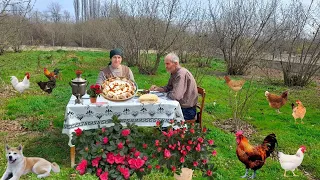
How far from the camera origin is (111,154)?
2.82m

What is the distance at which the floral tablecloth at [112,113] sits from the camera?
379 centimetres

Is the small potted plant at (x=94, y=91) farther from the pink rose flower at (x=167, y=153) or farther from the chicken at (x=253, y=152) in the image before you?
the chicken at (x=253, y=152)

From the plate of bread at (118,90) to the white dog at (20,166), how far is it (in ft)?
3.79

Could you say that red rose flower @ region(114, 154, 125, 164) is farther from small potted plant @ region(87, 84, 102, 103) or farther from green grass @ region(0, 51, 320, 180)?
small potted plant @ region(87, 84, 102, 103)

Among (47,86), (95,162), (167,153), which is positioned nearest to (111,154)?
(95,162)

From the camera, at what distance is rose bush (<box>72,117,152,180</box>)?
9.18ft

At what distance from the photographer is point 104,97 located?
13.3 ft

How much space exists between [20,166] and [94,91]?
1245mm

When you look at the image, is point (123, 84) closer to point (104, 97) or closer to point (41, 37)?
point (104, 97)

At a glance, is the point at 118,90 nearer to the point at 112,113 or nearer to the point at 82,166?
the point at 112,113

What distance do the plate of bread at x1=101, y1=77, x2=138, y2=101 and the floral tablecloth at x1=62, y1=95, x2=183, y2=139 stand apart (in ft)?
0.24

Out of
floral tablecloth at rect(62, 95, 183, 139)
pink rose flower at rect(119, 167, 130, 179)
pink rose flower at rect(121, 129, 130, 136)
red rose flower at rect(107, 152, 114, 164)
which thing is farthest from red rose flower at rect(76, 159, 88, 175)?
floral tablecloth at rect(62, 95, 183, 139)

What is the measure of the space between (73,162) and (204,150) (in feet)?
A: 6.31

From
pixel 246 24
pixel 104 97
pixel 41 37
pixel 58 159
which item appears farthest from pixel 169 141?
pixel 41 37
